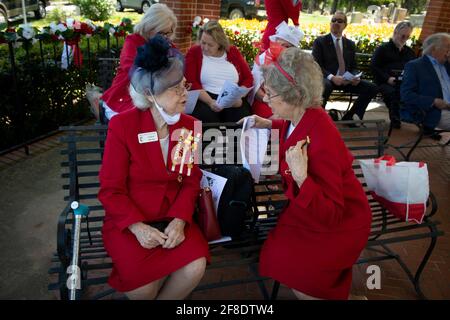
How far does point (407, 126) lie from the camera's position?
644 centimetres

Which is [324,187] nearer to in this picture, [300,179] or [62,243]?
[300,179]

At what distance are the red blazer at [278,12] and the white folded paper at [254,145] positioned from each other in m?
1.87

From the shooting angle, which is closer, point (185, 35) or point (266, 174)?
point (266, 174)

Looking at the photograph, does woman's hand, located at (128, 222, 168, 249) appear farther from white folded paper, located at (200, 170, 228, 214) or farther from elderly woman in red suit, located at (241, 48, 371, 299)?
elderly woman in red suit, located at (241, 48, 371, 299)

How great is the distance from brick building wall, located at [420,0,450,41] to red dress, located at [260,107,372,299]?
22.9ft

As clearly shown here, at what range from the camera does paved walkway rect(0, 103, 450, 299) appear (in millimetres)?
2625

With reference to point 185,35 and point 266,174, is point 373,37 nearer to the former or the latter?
point 185,35

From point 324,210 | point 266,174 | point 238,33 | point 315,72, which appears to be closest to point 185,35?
point 238,33

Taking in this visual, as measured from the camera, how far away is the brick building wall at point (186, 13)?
5644 millimetres

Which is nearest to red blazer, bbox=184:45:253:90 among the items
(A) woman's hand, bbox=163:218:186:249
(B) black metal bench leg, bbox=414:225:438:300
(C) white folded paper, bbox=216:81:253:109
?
(C) white folded paper, bbox=216:81:253:109

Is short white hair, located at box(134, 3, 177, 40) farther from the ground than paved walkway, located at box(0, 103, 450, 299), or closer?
farther from the ground

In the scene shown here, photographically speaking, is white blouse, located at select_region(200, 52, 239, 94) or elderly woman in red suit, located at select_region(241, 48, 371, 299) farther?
white blouse, located at select_region(200, 52, 239, 94)

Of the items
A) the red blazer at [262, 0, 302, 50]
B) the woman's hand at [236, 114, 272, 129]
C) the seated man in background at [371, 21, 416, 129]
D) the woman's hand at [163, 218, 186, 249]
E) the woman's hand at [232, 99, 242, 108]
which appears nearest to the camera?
the woman's hand at [163, 218, 186, 249]

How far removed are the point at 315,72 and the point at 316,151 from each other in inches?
17.1
